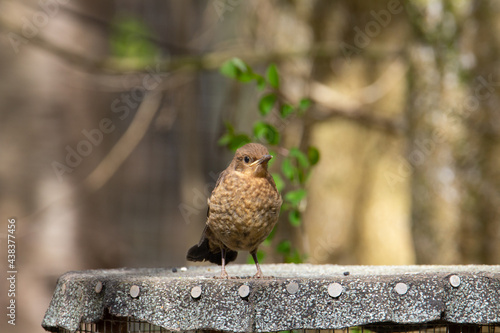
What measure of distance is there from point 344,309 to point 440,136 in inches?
99.1

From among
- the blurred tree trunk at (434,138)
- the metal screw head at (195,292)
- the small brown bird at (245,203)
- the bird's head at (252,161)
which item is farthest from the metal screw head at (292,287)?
the blurred tree trunk at (434,138)

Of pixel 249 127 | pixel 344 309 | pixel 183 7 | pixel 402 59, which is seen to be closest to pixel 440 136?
pixel 402 59

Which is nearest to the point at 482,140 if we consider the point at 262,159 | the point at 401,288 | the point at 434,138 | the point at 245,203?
the point at 434,138

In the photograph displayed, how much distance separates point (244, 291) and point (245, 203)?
0.53m

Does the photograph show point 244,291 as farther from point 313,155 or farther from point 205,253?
point 313,155

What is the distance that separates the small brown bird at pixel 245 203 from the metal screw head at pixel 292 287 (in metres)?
0.43

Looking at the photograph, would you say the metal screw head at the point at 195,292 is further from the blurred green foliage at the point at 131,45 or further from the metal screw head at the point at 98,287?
the blurred green foliage at the point at 131,45

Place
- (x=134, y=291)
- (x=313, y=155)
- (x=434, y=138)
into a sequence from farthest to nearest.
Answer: (x=434, y=138) < (x=313, y=155) < (x=134, y=291)

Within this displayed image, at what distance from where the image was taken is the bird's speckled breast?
2.63 m

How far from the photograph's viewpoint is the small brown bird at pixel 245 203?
2629 millimetres

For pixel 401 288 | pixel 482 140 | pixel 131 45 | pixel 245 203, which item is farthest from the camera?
pixel 131 45

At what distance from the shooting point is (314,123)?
5383 millimetres

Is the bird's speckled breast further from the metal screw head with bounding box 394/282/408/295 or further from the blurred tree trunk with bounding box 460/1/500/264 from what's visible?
the blurred tree trunk with bounding box 460/1/500/264

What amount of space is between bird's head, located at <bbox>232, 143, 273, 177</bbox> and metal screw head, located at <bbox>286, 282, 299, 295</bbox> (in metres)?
0.63
